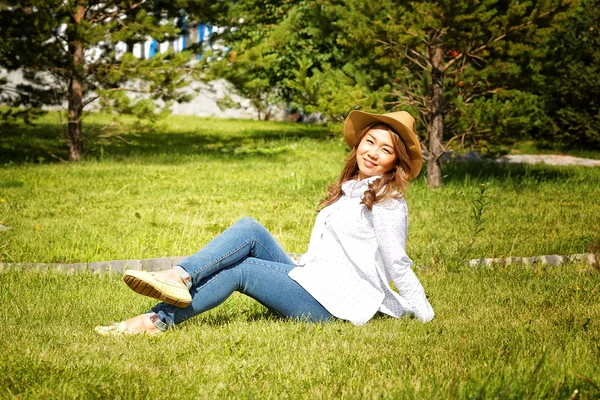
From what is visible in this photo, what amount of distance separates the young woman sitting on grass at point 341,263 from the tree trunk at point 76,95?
903 centimetres

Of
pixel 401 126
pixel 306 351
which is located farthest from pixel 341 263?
pixel 401 126

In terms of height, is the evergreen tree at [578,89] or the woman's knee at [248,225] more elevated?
the evergreen tree at [578,89]

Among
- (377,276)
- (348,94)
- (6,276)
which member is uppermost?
(348,94)

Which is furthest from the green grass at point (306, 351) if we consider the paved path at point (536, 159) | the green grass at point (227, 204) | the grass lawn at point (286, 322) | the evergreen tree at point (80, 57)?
the paved path at point (536, 159)

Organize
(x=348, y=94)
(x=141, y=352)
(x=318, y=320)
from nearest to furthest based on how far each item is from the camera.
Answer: (x=141, y=352) < (x=318, y=320) < (x=348, y=94)

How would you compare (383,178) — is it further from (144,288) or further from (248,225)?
(144,288)

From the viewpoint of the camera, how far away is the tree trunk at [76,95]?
12.6m

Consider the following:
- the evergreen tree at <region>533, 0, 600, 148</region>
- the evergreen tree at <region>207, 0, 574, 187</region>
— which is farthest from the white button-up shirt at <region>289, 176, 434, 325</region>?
the evergreen tree at <region>533, 0, 600, 148</region>

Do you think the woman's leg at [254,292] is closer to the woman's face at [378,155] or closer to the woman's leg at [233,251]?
the woman's leg at [233,251]

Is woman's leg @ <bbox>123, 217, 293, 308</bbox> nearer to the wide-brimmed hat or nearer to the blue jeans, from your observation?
the blue jeans

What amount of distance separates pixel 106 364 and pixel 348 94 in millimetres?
6694

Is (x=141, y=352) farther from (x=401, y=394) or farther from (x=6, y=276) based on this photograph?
(x=6, y=276)

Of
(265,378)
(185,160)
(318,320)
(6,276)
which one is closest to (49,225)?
(6,276)

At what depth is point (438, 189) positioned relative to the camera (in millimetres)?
9938
